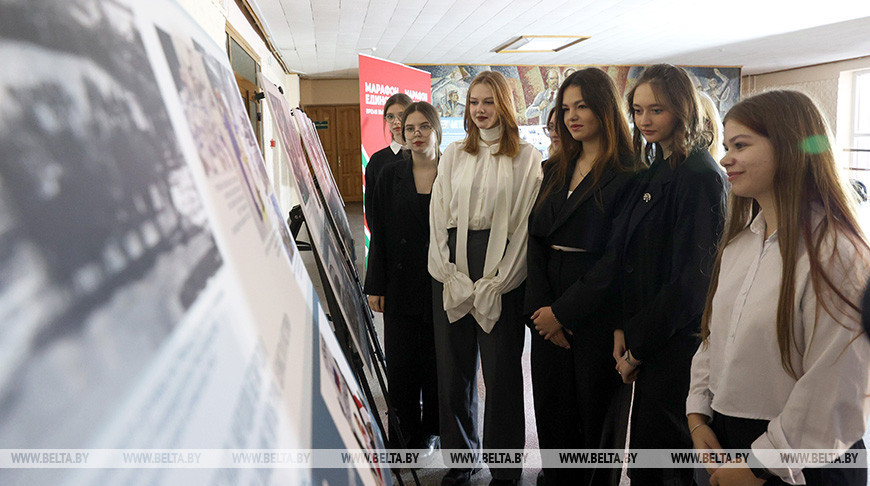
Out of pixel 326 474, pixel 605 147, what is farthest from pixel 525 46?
pixel 326 474

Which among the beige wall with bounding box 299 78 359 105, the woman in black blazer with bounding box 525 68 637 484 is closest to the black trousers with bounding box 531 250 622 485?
the woman in black blazer with bounding box 525 68 637 484

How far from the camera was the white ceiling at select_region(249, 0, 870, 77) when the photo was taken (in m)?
6.61

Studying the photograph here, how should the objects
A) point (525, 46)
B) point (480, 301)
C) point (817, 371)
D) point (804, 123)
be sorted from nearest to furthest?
point (817, 371), point (804, 123), point (480, 301), point (525, 46)

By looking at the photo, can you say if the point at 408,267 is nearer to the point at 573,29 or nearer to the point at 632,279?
the point at 632,279

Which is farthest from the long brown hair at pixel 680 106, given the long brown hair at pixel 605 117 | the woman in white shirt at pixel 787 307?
the woman in white shirt at pixel 787 307

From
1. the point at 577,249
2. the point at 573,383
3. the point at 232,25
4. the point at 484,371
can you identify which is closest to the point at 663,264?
the point at 577,249

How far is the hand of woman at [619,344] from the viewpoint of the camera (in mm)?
1829

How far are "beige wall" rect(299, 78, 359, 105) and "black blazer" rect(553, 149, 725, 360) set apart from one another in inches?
529

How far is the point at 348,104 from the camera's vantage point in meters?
14.6

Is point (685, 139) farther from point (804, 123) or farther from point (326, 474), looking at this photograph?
point (326, 474)

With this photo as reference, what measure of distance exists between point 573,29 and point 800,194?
24.6 feet

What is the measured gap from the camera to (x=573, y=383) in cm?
198

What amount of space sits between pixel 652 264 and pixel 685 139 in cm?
39

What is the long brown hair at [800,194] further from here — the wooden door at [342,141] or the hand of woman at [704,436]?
the wooden door at [342,141]
